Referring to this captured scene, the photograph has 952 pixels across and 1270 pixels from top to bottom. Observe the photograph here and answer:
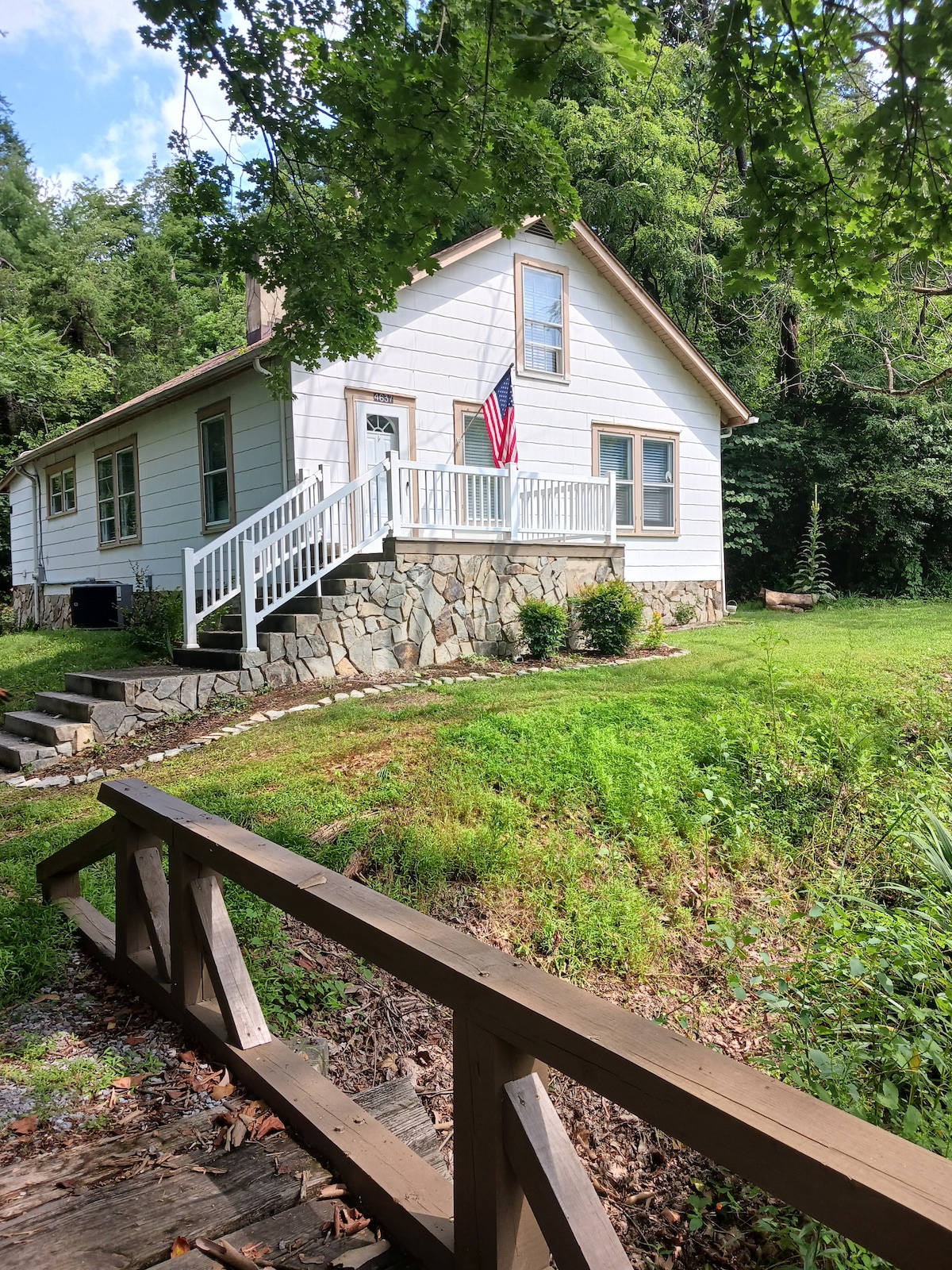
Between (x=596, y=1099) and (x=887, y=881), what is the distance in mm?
2380

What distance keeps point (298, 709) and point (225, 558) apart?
2.20 m

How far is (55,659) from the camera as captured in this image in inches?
426

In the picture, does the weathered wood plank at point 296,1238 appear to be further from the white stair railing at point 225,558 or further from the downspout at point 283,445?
the downspout at point 283,445

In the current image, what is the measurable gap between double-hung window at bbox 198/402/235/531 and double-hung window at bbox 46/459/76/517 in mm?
5360

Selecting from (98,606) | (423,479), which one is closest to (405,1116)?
(423,479)

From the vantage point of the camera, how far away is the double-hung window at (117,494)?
14.1 metres

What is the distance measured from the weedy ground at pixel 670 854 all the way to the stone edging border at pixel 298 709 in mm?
340

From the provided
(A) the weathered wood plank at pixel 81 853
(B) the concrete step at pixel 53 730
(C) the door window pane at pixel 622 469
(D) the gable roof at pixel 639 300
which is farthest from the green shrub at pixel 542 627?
(A) the weathered wood plank at pixel 81 853

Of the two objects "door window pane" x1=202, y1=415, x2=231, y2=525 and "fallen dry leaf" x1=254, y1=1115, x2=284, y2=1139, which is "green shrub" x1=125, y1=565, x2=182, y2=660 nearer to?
"door window pane" x1=202, y1=415, x2=231, y2=525

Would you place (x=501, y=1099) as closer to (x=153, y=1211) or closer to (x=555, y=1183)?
(x=555, y=1183)

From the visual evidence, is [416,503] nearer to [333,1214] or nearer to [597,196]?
[333,1214]

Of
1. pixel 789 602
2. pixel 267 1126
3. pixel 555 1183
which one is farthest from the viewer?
pixel 789 602

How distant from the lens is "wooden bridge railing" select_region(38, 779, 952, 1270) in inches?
40.8

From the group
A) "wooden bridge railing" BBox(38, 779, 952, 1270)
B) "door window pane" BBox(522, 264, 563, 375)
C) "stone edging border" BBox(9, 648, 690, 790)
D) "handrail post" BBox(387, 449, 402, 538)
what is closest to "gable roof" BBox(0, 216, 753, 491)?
"door window pane" BBox(522, 264, 563, 375)
